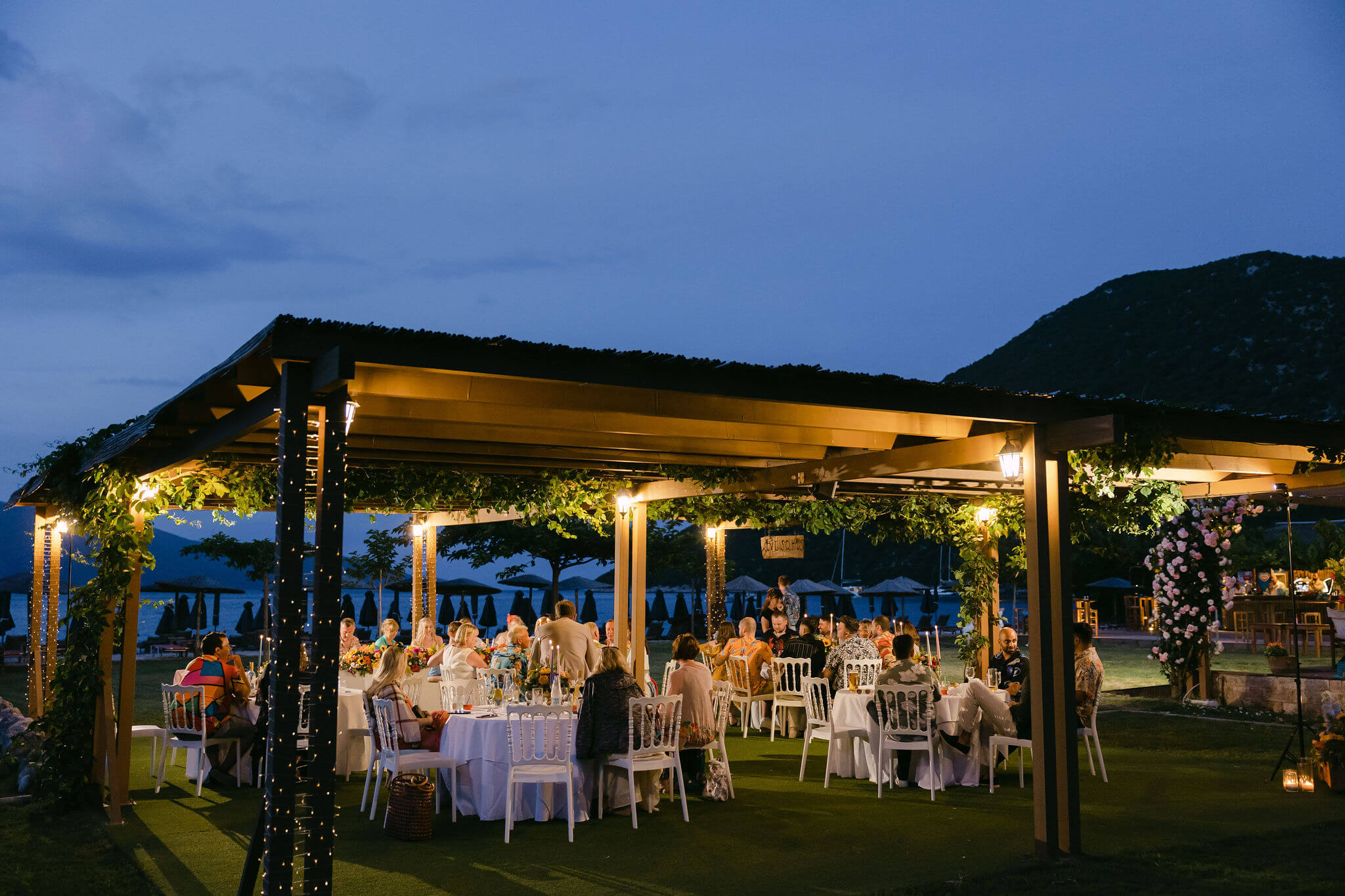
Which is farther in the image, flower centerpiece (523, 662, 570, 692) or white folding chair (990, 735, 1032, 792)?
white folding chair (990, 735, 1032, 792)

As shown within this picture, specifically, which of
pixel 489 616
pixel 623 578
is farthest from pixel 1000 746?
pixel 489 616

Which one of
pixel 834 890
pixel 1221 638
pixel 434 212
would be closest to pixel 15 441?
pixel 434 212

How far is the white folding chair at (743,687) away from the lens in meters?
11.6

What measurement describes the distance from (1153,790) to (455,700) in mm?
5740

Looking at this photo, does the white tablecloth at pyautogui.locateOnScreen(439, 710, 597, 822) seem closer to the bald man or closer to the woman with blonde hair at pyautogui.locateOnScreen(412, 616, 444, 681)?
the bald man

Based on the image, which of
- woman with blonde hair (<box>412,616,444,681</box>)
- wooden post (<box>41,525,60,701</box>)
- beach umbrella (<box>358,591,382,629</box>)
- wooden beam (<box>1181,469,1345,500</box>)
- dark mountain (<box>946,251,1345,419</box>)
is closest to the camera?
wooden beam (<box>1181,469,1345,500</box>)

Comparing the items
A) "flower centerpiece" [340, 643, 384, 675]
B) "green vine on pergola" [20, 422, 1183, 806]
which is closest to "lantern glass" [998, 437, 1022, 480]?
"green vine on pergola" [20, 422, 1183, 806]

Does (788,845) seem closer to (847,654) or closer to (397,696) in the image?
(397,696)

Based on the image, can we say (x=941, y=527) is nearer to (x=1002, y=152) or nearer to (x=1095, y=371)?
(x=1095, y=371)

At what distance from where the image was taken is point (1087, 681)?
856cm

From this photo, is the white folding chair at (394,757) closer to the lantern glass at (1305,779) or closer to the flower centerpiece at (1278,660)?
the lantern glass at (1305,779)

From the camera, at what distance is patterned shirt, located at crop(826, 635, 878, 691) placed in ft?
32.8

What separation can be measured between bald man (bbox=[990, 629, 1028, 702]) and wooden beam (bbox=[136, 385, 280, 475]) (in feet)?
20.6

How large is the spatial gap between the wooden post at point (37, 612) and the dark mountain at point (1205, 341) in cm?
3308
